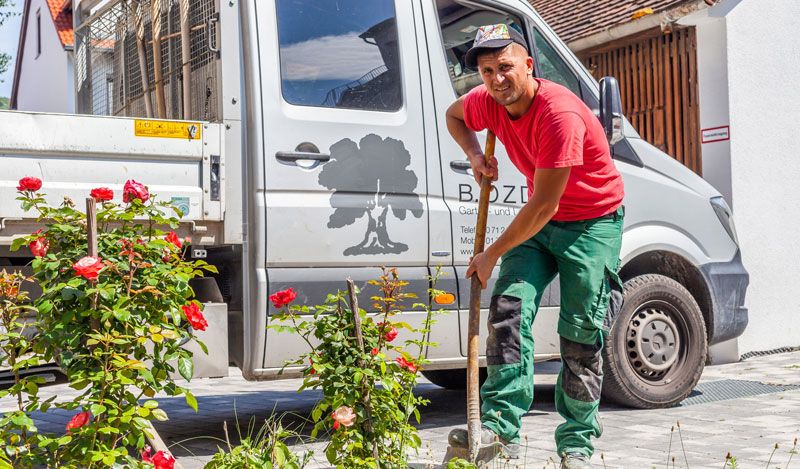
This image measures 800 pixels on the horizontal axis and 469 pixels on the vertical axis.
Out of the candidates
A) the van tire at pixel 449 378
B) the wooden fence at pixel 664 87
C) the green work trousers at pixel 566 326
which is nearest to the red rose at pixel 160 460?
the green work trousers at pixel 566 326

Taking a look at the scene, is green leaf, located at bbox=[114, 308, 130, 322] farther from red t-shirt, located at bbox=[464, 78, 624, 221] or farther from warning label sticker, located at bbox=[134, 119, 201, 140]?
warning label sticker, located at bbox=[134, 119, 201, 140]

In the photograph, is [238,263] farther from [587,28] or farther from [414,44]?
[587,28]

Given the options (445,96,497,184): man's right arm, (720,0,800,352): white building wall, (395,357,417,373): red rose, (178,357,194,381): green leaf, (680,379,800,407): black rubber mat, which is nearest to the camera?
(178,357,194,381): green leaf

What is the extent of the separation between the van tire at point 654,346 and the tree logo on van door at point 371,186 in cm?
164

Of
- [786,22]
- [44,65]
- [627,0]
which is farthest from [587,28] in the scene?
[44,65]

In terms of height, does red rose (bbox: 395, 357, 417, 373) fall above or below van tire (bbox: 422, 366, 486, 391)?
above

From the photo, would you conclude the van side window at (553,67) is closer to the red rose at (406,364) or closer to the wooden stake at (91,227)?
the red rose at (406,364)

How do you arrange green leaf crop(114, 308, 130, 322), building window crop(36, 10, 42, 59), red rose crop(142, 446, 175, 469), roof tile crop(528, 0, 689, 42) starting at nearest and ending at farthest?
red rose crop(142, 446, 175, 469), green leaf crop(114, 308, 130, 322), roof tile crop(528, 0, 689, 42), building window crop(36, 10, 42, 59)

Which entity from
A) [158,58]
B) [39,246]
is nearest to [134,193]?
[39,246]

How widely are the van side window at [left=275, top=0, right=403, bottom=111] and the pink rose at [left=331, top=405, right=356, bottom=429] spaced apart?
7.30 feet

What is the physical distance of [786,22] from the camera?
1077 centimetres

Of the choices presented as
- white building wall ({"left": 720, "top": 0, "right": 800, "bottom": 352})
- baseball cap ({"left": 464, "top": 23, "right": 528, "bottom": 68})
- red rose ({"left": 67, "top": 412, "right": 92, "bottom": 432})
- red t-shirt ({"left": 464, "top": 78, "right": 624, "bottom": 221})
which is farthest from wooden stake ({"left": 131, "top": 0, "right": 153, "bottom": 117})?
white building wall ({"left": 720, "top": 0, "right": 800, "bottom": 352})

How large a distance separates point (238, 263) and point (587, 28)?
24.4 ft

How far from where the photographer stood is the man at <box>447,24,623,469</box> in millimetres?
4164
